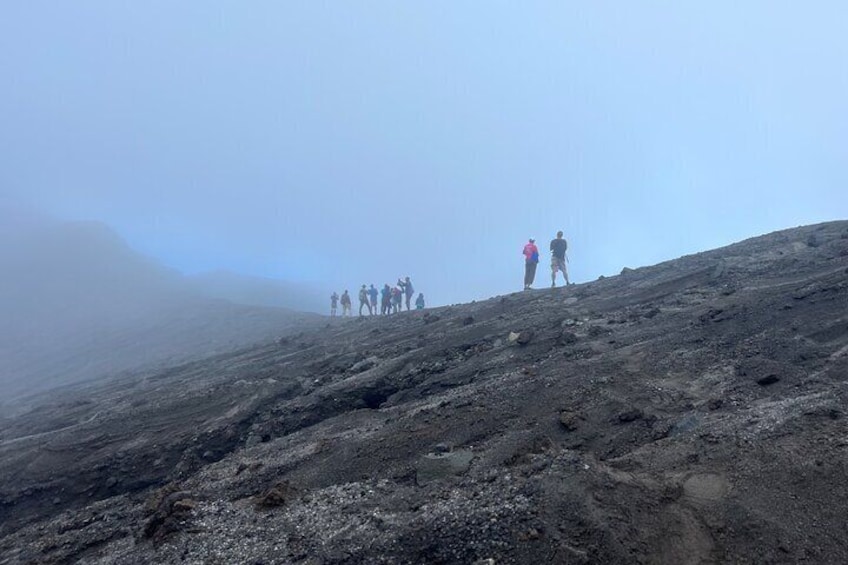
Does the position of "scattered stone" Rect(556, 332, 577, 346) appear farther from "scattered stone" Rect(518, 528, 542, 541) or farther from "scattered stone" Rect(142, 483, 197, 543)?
"scattered stone" Rect(142, 483, 197, 543)

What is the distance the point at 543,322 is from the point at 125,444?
10.3 metres

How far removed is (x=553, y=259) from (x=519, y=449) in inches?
644

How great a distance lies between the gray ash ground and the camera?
623 centimetres

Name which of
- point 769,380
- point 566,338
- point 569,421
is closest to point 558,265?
point 566,338

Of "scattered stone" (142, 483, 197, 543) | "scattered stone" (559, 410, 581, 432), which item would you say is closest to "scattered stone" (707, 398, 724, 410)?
"scattered stone" (559, 410, 581, 432)

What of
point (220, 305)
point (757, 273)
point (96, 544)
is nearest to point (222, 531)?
point (96, 544)

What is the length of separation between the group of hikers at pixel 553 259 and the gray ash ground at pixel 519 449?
5461 millimetres

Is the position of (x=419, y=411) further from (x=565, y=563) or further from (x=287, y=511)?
(x=565, y=563)

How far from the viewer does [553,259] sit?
78.5ft

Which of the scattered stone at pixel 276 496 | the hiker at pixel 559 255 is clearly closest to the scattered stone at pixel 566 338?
the scattered stone at pixel 276 496

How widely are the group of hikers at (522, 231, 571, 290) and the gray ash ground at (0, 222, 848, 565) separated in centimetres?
546

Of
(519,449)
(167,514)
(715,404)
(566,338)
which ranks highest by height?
(566,338)

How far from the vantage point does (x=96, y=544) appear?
908 cm

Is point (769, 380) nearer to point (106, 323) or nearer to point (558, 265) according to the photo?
point (558, 265)
